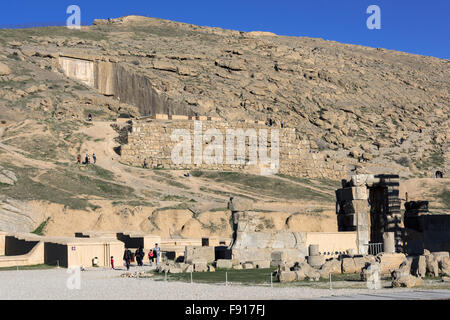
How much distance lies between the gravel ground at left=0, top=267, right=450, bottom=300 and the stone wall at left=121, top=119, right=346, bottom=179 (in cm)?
3353

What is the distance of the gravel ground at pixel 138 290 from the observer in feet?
47.7

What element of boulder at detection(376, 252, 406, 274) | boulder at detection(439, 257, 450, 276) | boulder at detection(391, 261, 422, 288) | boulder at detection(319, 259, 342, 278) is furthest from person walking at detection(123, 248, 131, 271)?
boulder at detection(391, 261, 422, 288)

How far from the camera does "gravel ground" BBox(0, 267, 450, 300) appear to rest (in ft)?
47.7

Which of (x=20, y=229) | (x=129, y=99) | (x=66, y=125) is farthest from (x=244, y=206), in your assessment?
(x=129, y=99)

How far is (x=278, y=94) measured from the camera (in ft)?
259

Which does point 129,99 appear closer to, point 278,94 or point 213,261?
point 278,94

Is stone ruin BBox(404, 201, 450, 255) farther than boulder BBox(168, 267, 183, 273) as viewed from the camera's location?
Yes

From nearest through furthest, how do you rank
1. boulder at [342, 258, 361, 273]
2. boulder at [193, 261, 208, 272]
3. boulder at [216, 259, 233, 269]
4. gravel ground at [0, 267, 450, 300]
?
gravel ground at [0, 267, 450, 300], boulder at [342, 258, 361, 273], boulder at [193, 261, 208, 272], boulder at [216, 259, 233, 269]

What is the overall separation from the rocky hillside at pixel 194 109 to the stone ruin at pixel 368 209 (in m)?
13.7

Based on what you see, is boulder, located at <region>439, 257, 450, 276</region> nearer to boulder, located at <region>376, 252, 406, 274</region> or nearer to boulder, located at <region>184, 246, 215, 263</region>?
boulder, located at <region>376, 252, 406, 274</region>

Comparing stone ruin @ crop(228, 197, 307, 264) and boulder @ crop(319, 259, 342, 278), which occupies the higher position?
stone ruin @ crop(228, 197, 307, 264)

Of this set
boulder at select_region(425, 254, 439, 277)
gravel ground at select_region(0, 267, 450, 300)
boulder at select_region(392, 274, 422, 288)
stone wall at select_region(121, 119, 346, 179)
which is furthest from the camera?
stone wall at select_region(121, 119, 346, 179)

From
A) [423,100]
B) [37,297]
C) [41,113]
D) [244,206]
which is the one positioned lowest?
[37,297]

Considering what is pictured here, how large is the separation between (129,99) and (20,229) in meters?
35.3
